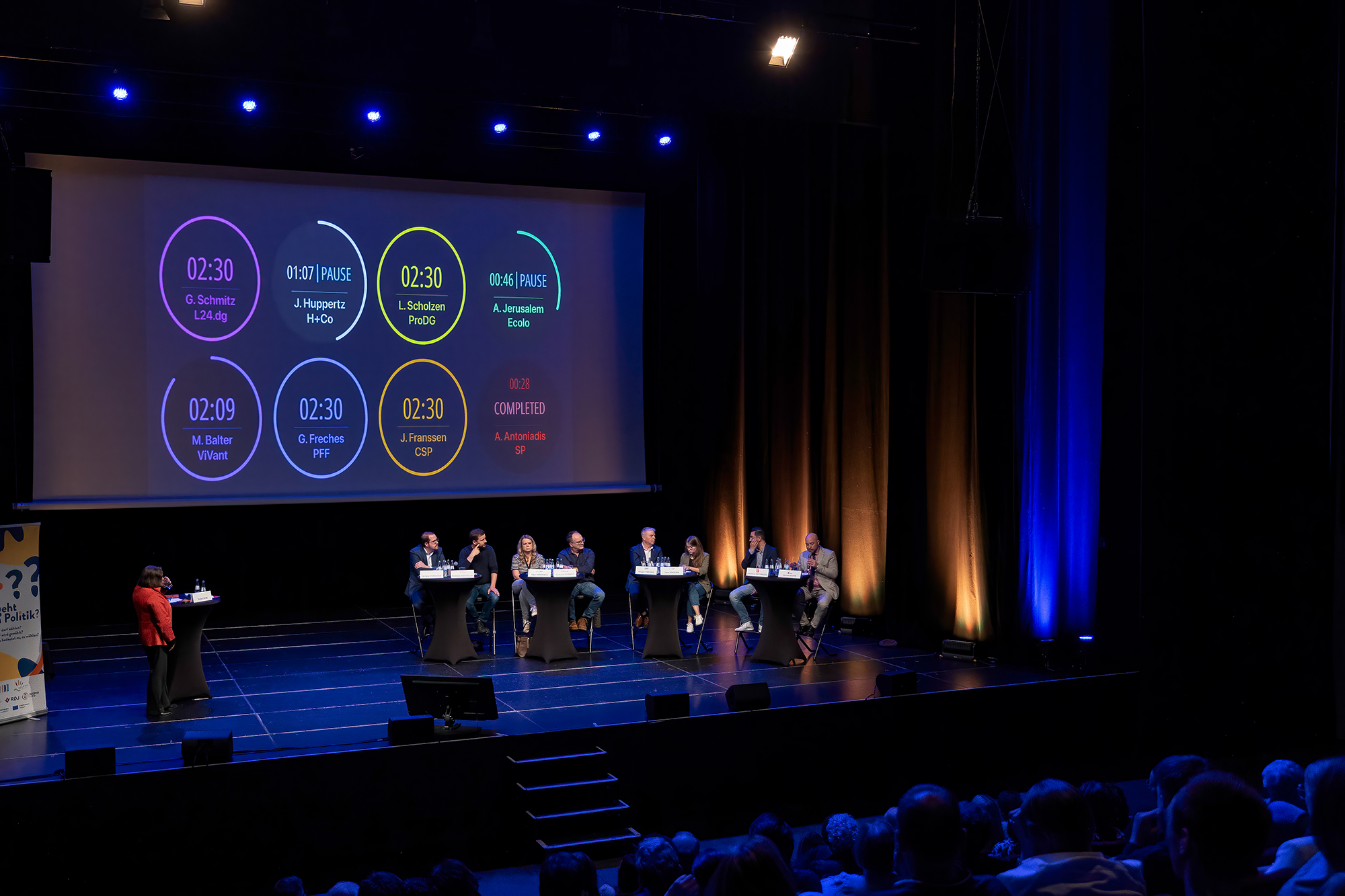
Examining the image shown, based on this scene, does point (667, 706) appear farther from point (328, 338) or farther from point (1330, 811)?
point (328, 338)

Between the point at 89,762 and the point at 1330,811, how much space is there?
202 inches

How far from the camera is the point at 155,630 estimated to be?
677 centimetres

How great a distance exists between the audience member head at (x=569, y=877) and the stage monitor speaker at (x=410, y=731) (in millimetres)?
2412

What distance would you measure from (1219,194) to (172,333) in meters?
8.29

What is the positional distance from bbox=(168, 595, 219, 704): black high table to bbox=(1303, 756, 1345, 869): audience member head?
6338 millimetres

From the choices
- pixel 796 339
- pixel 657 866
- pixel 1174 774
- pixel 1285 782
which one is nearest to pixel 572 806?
pixel 657 866

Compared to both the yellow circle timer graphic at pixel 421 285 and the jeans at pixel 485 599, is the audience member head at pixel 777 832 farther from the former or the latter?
the yellow circle timer graphic at pixel 421 285

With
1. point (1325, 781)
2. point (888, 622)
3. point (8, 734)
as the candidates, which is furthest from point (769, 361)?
point (1325, 781)

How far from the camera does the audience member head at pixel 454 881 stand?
Answer: 3.30 meters

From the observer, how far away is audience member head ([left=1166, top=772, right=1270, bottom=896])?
2.30 meters

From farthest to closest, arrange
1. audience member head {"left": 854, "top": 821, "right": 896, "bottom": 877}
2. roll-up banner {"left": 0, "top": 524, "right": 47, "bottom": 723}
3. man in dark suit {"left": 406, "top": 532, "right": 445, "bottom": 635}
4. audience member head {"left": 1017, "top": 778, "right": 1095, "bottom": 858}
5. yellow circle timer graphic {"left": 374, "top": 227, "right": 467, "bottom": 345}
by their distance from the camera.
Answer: yellow circle timer graphic {"left": 374, "top": 227, "right": 467, "bottom": 345} < man in dark suit {"left": 406, "top": 532, "right": 445, "bottom": 635} < roll-up banner {"left": 0, "top": 524, "right": 47, "bottom": 723} < audience member head {"left": 854, "top": 821, "right": 896, "bottom": 877} < audience member head {"left": 1017, "top": 778, "right": 1095, "bottom": 858}

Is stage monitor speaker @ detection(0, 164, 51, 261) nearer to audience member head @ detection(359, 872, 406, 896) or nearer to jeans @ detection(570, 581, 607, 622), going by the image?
jeans @ detection(570, 581, 607, 622)

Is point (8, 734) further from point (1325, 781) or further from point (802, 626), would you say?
point (1325, 781)

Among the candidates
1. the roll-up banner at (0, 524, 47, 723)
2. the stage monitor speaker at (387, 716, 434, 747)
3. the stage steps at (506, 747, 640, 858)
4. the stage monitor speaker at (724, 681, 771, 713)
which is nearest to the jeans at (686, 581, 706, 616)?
the stage monitor speaker at (724, 681, 771, 713)
